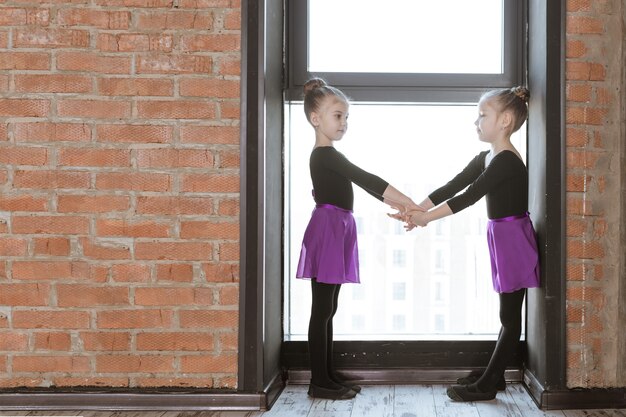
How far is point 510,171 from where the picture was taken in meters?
2.44

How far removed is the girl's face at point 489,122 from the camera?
98.3 inches

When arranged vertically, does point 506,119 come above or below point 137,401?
above

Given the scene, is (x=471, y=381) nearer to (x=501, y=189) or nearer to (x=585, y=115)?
(x=501, y=189)

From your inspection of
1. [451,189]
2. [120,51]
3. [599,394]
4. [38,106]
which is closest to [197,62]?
[120,51]

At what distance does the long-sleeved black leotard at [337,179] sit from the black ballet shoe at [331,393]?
27.6 inches

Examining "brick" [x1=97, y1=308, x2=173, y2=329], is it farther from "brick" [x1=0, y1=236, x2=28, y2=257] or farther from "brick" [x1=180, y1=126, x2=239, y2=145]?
"brick" [x1=180, y1=126, x2=239, y2=145]

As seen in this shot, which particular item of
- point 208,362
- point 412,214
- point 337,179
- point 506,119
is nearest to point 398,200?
point 412,214

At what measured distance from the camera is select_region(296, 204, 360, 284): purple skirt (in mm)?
2463

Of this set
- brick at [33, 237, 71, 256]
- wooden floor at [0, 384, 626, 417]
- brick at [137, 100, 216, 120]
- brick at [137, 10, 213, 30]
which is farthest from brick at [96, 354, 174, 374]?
brick at [137, 10, 213, 30]

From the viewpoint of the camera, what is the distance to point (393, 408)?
92.9 inches

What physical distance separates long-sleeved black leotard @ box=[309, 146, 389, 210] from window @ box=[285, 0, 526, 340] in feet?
0.62

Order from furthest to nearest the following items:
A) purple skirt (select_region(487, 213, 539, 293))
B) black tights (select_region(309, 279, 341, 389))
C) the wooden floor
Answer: black tights (select_region(309, 279, 341, 389))
purple skirt (select_region(487, 213, 539, 293))
the wooden floor

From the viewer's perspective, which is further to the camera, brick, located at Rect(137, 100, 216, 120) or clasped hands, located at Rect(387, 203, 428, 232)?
clasped hands, located at Rect(387, 203, 428, 232)

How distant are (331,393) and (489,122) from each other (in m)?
1.21
